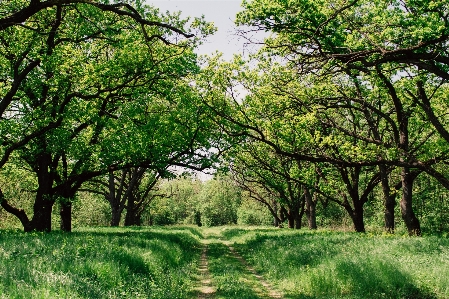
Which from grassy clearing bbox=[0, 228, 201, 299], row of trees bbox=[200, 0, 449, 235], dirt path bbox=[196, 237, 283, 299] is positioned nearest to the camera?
grassy clearing bbox=[0, 228, 201, 299]

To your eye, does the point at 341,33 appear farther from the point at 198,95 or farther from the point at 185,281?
the point at 185,281

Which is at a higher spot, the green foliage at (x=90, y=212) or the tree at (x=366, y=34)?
the tree at (x=366, y=34)

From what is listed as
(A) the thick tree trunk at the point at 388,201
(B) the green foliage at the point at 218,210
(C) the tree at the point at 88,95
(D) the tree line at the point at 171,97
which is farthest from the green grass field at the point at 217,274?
(B) the green foliage at the point at 218,210

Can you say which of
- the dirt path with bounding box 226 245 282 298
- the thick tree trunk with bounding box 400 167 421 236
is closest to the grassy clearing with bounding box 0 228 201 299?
the dirt path with bounding box 226 245 282 298

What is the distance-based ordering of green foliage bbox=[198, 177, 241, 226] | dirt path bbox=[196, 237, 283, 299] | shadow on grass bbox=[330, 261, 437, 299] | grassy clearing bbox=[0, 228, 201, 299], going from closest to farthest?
grassy clearing bbox=[0, 228, 201, 299], shadow on grass bbox=[330, 261, 437, 299], dirt path bbox=[196, 237, 283, 299], green foliage bbox=[198, 177, 241, 226]

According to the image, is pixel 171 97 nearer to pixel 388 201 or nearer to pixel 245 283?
pixel 245 283

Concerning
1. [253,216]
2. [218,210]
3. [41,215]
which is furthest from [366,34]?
[218,210]

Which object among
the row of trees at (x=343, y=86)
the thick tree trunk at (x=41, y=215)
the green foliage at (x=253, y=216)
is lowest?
the green foliage at (x=253, y=216)

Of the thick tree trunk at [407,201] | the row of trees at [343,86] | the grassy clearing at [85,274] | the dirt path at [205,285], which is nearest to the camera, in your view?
the grassy clearing at [85,274]

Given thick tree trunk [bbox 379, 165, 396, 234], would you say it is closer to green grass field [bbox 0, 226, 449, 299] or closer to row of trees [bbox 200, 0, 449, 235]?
row of trees [bbox 200, 0, 449, 235]

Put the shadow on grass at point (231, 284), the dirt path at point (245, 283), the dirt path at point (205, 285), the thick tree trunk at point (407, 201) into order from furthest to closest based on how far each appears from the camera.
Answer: the thick tree trunk at point (407, 201)
the dirt path at point (245, 283)
the dirt path at point (205, 285)
the shadow on grass at point (231, 284)

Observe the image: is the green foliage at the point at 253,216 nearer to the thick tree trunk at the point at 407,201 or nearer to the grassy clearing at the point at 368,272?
the thick tree trunk at the point at 407,201

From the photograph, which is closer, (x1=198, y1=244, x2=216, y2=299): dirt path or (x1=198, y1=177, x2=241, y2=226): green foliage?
(x1=198, y1=244, x2=216, y2=299): dirt path

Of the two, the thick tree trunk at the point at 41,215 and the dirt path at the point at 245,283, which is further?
the thick tree trunk at the point at 41,215
